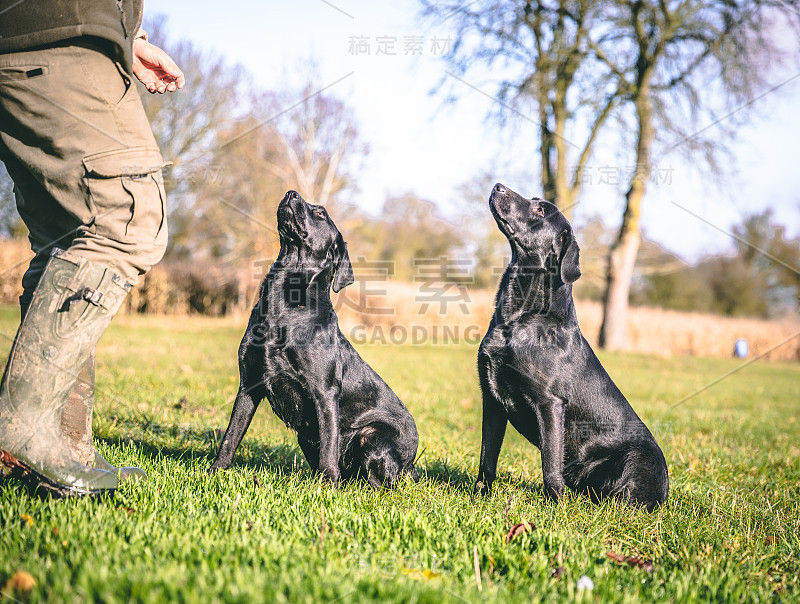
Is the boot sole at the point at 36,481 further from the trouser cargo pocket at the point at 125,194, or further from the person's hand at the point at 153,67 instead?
the person's hand at the point at 153,67

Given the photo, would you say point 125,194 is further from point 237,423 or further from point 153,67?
point 237,423

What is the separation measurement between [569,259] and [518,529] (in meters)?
1.54

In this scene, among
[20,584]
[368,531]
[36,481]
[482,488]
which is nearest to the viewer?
[20,584]

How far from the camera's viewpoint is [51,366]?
6.97ft

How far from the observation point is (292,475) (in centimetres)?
308

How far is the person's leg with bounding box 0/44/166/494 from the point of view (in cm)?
214

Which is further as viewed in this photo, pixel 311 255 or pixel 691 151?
pixel 691 151

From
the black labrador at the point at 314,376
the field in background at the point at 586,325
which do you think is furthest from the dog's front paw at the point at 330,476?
the field in background at the point at 586,325

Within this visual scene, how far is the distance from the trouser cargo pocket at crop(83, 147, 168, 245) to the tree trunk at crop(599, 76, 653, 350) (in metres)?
16.7

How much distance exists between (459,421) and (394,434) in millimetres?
2877

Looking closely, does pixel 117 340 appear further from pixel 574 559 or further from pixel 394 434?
pixel 574 559

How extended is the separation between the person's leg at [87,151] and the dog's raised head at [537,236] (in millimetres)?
1895

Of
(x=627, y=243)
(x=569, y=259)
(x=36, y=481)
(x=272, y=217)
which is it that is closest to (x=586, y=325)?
(x=627, y=243)

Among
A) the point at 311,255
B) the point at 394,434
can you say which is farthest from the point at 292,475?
the point at 311,255
